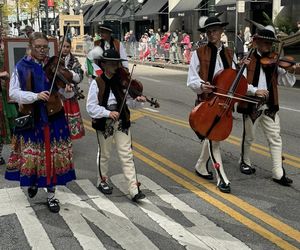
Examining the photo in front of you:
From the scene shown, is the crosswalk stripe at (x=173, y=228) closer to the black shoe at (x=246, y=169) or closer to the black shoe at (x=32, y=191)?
the black shoe at (x=32, y=191)

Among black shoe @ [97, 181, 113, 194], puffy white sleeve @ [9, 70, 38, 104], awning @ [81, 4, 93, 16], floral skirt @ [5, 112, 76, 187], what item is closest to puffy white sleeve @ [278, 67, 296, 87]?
black shoe @ [97, 181, 113, 194]

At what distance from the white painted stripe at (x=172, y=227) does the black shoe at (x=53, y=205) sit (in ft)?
2.78

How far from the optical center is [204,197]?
5.35 m

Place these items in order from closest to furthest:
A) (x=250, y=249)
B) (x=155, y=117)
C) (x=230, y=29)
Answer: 1. (x=250, y=249)
2. (x=155, y=117)
3. (x=230, y=29)

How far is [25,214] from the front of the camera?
492 cm

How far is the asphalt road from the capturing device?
425 centimetres

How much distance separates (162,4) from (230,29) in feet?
26.4

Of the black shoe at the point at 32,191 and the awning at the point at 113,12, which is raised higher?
the awning at the point at 113,12

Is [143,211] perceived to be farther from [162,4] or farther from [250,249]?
[162,4]

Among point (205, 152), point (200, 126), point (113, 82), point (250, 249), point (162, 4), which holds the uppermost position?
point (162, 4)

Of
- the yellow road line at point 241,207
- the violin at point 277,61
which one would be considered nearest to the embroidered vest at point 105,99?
the yellow road line at point 241,207

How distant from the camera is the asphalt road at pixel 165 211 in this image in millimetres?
4254

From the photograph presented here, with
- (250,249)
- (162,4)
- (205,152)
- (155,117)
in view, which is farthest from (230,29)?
(250,249)

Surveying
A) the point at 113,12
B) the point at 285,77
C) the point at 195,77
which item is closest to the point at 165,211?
the point at 195,77
